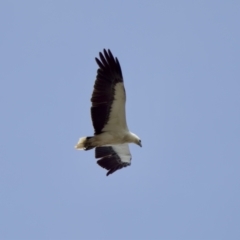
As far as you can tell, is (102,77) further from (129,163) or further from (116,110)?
(129,163)

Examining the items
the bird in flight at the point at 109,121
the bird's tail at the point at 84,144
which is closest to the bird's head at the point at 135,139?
the bird in flight at the point at 109,121

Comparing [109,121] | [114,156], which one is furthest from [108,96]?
[114,156]

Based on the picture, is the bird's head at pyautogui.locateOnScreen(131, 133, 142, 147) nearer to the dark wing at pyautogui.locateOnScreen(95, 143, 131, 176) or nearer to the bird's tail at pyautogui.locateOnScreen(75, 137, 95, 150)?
the dark wing at pyautogui.locateOnScreen(95, 143, 131, 176)

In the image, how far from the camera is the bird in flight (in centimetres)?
3114

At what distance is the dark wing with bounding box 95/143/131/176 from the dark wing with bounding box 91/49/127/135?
1.03 meters

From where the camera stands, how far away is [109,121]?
1254 inches

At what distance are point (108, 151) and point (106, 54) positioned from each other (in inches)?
138

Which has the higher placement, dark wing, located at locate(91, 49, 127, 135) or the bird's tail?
dark wing, located at locate(91, 49, 127, 135)

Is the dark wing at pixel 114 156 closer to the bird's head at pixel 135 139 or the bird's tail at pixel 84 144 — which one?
the bird's head at pixel 135 139

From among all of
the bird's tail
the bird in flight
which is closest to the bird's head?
the bird in flight

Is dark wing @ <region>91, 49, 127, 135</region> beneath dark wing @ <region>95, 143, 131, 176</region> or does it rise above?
above

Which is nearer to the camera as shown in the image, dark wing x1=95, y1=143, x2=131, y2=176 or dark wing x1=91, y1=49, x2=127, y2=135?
dark wing x1=91, y1=49, x2=127, y2=135

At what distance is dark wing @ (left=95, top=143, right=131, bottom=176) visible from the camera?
32.4 meters

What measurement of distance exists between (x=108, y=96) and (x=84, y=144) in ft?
5.73
